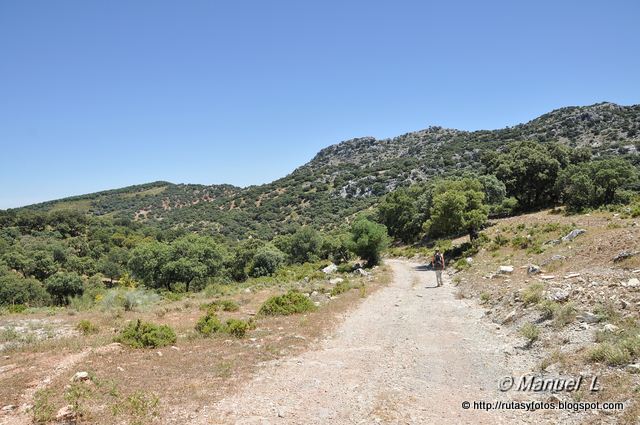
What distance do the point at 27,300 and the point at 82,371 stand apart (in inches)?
1893

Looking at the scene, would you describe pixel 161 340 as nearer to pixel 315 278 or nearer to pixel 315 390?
pixel 315 390

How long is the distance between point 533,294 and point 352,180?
A: 111m

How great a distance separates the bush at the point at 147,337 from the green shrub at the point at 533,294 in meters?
13.5

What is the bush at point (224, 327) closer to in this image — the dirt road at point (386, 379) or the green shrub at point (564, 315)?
the dirt road at point (386, 379)

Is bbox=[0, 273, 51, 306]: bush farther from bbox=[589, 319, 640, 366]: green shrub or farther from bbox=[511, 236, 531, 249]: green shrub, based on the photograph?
bbox=[589, 319, 640, 366]: green shrub

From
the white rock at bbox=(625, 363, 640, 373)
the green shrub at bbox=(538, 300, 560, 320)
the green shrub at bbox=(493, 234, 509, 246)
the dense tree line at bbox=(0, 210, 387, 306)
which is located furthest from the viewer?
the dense tree line at bbox=(0, 210, 387, 306)

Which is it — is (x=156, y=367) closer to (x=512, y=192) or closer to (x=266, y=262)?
(x=266, y=262)

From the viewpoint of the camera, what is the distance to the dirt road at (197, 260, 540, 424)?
24.7 feet

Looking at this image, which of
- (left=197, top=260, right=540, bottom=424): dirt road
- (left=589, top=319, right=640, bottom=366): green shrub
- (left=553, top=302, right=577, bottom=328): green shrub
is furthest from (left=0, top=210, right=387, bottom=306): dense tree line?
(left=589, top=319, right=640, bottom=366): green shrub

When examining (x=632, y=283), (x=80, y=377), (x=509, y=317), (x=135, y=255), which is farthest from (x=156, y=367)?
(x=135, y=255)

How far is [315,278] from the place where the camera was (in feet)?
109

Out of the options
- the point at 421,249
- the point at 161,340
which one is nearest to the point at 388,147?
the point at 421,249

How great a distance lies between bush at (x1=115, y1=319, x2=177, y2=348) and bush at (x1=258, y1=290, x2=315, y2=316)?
5.33 metres

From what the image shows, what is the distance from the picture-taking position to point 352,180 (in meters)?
124
